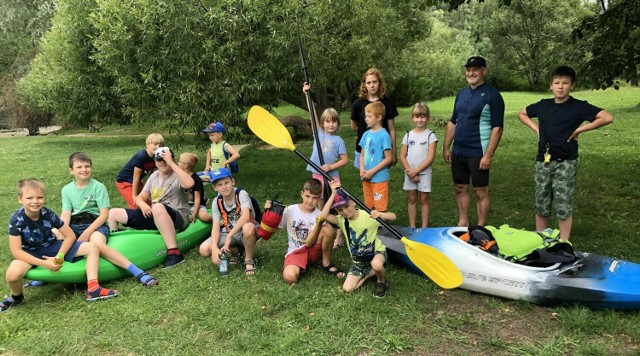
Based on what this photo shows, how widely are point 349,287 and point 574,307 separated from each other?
160 centimetres

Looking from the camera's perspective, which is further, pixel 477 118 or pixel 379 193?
pixel 379 193

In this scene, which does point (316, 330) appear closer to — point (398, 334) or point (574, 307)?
point (398, 334)

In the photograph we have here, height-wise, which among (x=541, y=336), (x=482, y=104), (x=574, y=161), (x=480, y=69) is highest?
(x=480, y=69)

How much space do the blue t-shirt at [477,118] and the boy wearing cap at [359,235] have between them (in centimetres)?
121

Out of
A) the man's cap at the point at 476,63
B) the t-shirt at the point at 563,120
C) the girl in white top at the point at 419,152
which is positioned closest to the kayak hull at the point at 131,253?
the girl in white top at the point at 419,152

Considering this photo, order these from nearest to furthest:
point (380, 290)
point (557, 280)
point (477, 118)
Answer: point (557, 280), point (380, 290), point (477, 118)

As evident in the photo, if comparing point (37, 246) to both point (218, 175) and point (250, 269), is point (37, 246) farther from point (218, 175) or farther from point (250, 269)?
point (250, 269)

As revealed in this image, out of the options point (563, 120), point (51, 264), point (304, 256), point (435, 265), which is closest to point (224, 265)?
point (304, 256)

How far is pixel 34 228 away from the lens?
12.3 ft

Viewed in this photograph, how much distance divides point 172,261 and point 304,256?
136 cm

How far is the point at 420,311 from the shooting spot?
3.42m

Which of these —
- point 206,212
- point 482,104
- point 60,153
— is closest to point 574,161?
point 482,104

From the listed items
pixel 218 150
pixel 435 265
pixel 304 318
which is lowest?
pixel 304 318

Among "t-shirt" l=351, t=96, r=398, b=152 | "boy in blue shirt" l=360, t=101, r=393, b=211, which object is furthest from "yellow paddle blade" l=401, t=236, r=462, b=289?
"t-shirt" l=351, t=96, r=398, b=152
